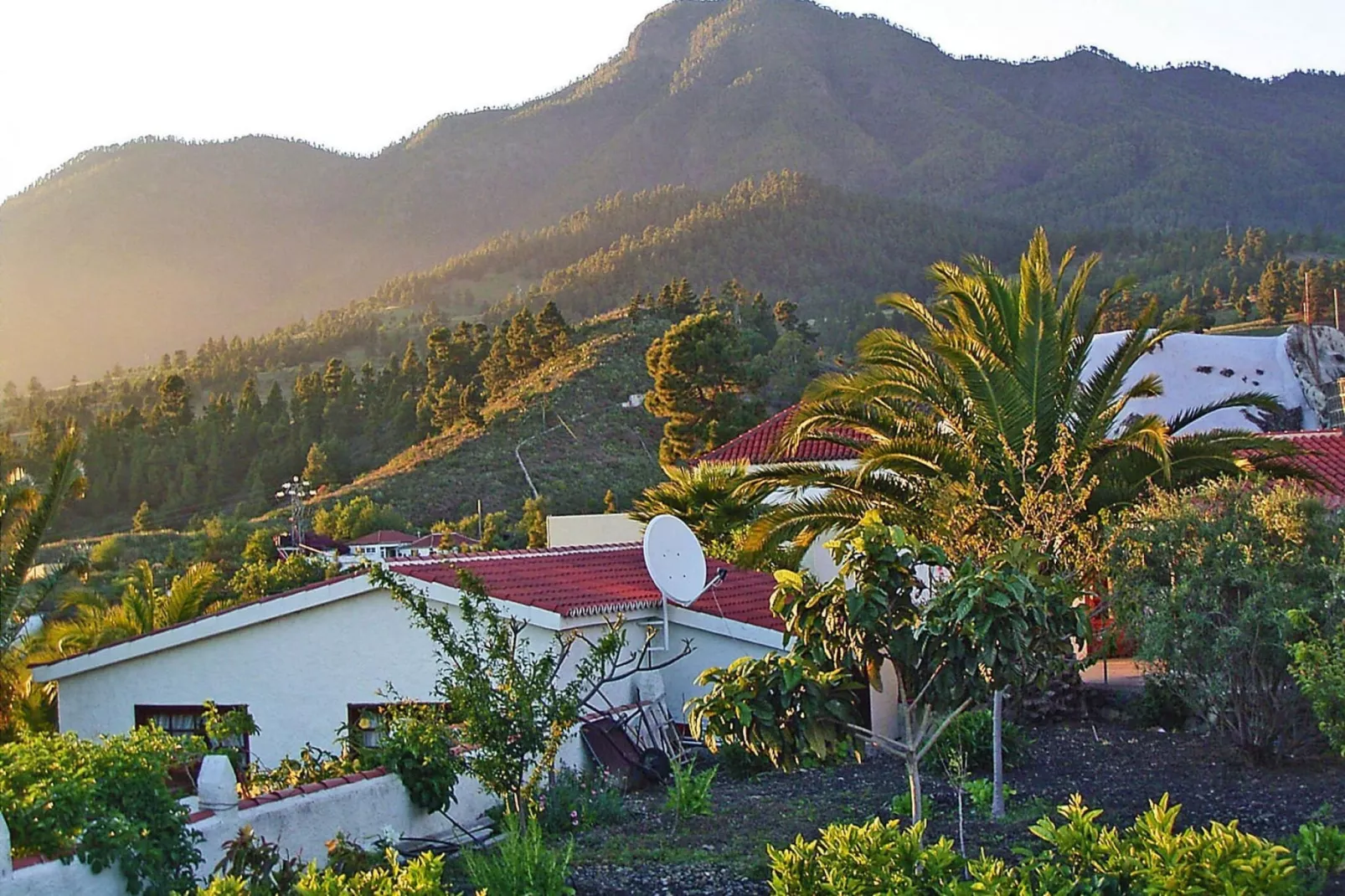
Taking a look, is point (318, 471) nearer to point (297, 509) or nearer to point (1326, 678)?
point (297, 509)

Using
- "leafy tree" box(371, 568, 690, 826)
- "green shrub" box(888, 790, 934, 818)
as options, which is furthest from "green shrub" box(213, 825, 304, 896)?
"green shrub" box(888, 790, 934, 818)

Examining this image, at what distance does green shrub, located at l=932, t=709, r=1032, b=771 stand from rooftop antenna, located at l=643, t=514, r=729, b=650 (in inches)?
149

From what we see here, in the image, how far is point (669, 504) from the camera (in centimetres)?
2052

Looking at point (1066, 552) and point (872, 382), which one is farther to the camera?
point (872, 382)

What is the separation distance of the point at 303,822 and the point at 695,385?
1363 inches

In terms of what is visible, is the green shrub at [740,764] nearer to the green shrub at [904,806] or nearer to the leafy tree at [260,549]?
the green shrub at [904,806]

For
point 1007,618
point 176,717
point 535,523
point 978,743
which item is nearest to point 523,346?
point 535,523

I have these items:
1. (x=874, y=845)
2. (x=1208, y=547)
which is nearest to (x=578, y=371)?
(x=1208, y=547)

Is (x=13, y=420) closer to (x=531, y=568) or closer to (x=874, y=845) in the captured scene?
(x=531, y=568)

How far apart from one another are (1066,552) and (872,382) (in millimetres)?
4002

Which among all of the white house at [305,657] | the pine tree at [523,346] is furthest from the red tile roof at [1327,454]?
the pine tree at [523,346]

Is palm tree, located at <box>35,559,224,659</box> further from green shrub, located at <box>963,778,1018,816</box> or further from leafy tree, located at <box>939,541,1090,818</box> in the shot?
leafy tree, located at <box>939,541,1090,818</box>

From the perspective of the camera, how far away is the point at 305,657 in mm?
14391

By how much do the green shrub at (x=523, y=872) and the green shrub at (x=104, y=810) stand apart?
1.53m
